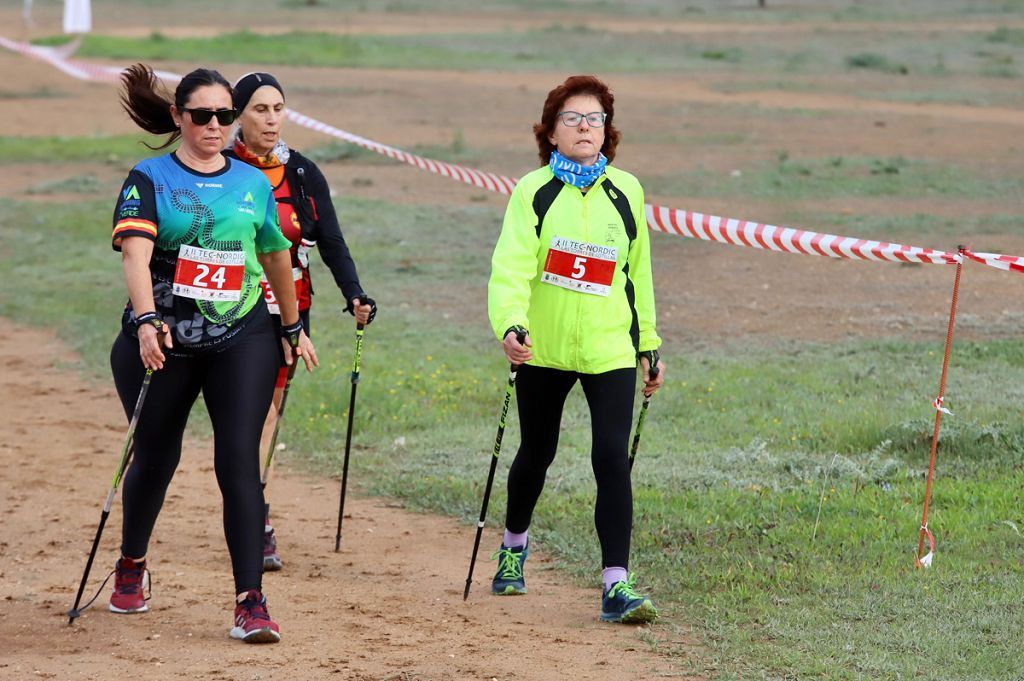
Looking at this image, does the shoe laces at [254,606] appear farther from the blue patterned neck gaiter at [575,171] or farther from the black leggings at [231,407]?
the blue patterned neck gaiter at [575,171]

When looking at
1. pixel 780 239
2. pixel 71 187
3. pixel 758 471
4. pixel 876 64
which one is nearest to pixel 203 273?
pixel 780 239

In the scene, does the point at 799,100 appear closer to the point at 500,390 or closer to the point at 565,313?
the point at 500,390

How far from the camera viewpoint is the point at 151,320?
563 centimetres

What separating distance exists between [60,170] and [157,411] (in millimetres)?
18545

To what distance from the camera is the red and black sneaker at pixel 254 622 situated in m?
5.86

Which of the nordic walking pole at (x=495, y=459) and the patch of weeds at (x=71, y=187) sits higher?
the patch of weeds at (x=71, y=187)

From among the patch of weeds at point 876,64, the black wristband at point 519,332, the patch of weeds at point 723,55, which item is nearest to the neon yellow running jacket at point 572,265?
the black wristband at point 519,332

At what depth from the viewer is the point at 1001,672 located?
5.58 m

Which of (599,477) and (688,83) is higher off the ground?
(688,83)

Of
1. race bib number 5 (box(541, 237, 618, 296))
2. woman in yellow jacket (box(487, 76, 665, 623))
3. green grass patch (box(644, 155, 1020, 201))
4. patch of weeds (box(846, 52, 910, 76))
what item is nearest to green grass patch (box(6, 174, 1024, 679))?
woman in yellow jacket (box(487, 76, 665, 623))

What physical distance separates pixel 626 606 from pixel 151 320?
2140 mm

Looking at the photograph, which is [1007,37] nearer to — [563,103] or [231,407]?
[563,103]

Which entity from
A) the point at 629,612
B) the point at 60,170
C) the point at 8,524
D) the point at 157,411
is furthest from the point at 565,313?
the point at 60,170

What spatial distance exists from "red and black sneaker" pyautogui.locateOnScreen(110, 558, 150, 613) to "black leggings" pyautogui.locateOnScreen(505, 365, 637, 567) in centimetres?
167
